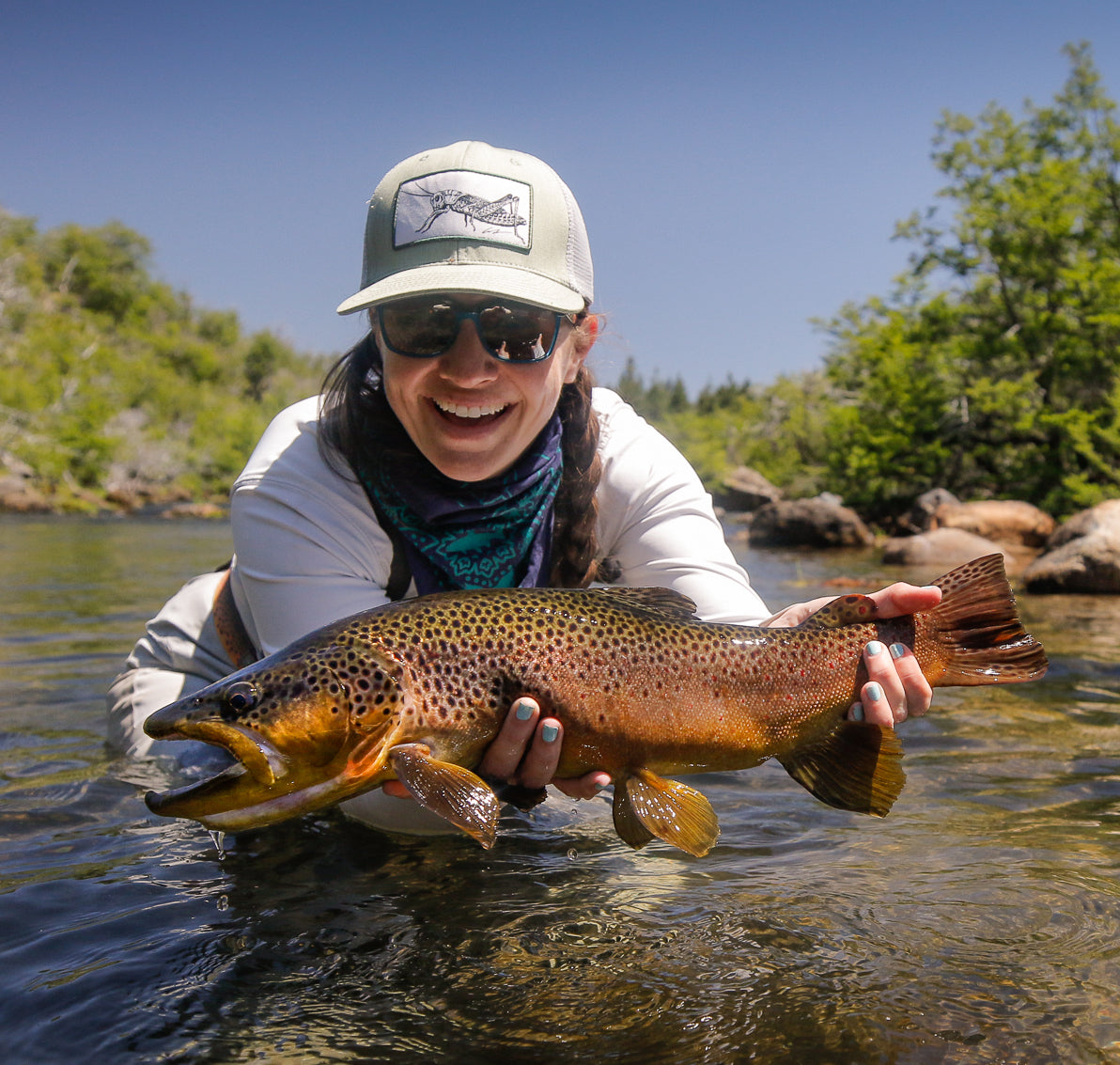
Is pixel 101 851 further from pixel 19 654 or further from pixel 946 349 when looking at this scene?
pixel 946 349

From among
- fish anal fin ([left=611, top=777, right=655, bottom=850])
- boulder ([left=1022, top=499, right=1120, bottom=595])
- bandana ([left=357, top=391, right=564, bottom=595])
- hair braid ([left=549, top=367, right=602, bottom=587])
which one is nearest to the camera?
fish anal fin ([left=611, top=777, right=655, bottom=850])

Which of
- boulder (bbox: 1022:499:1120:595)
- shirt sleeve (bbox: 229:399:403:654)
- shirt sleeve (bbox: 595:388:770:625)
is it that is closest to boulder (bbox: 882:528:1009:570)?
boulder (bbox: 1022:499:1120:595)

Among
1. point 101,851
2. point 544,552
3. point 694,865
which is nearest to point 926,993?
point 694,865

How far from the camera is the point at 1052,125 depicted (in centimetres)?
2478

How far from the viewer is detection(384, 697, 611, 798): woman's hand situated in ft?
8.74

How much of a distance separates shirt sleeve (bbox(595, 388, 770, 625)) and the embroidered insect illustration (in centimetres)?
100

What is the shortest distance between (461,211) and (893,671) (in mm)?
1881

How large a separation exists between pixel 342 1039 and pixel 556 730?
35.1 inches

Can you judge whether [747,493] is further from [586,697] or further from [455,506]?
[586,697]

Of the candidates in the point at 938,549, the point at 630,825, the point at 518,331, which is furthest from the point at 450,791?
the point at 938,549

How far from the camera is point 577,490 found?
3.64 meters

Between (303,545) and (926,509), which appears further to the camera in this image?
(926,509)

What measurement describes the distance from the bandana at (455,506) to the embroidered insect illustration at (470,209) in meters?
0.71

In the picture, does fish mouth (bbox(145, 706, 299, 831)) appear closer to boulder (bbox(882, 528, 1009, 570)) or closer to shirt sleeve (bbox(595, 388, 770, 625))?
shirt sleeve (bbox(595, 388, 770, 625))
